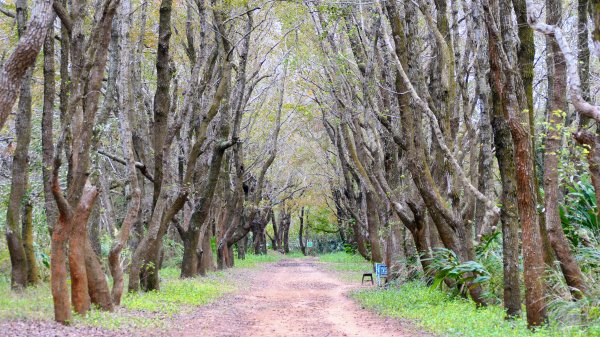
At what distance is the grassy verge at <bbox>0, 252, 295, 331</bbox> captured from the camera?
10.2 metres

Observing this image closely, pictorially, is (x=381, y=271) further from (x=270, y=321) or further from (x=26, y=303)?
(x=26, y=303)

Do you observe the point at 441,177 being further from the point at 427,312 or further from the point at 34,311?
the point at 34,311

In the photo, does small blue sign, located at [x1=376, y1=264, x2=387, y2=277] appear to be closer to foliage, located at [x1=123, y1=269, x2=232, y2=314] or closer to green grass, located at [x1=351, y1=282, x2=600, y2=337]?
green grass, located at [x1=351, y1=282, x2=600, y2=337]

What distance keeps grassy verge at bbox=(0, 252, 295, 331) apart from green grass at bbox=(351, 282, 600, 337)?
13.2ft

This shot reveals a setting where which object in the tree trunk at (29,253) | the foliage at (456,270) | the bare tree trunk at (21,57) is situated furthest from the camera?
the tree trunk at (29,253)

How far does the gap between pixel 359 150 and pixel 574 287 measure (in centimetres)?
1141

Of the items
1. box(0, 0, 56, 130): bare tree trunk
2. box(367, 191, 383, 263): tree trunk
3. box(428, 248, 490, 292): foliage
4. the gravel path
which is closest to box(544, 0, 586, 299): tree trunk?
the gravel path

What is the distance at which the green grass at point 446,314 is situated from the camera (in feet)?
28.9

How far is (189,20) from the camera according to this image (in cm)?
1806

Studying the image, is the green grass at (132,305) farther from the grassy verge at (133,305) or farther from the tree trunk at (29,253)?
the tree trunk at (29,253)

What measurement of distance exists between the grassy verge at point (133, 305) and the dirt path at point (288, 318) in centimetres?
42

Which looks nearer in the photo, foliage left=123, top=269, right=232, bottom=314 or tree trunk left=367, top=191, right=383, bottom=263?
foliage left=123, top=269, right=232, bottom=314

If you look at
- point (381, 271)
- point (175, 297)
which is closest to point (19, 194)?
point (175, 297)

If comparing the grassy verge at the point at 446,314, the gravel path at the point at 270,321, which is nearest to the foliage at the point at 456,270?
the grassy verge at the point at 446,314
